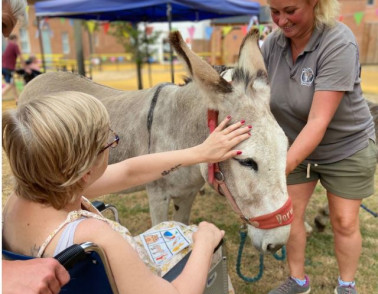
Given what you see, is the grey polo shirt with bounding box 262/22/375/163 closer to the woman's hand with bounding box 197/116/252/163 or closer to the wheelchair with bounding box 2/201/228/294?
the woman's hand with bounding box 197/116/252/163

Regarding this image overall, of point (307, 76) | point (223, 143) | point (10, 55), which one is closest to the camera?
point (223, 143)

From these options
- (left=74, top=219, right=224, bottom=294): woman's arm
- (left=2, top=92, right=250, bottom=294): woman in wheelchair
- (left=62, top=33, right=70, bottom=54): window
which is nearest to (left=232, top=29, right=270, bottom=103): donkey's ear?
(left=2, top=92, right=250, bottom=294): woman in wheelchair

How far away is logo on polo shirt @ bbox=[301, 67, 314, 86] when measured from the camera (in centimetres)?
190

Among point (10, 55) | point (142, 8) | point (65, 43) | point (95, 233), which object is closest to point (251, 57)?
point (95, 233)

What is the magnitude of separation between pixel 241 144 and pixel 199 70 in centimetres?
42

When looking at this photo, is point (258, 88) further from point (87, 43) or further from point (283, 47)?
point (87, 43)

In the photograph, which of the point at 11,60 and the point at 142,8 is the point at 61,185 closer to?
the point at 142,8

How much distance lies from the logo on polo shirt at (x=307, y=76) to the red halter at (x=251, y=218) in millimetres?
578

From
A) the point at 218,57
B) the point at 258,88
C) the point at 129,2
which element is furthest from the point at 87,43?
the point at 258,88

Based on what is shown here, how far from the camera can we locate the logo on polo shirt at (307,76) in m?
1.90

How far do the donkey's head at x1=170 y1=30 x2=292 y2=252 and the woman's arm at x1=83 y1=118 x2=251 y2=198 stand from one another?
0.24 ft

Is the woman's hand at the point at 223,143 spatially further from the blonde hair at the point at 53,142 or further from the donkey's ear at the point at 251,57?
the blonde hair at the point at 53,142

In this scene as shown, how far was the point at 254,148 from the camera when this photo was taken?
5.12ft

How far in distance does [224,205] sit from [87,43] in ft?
92.3
